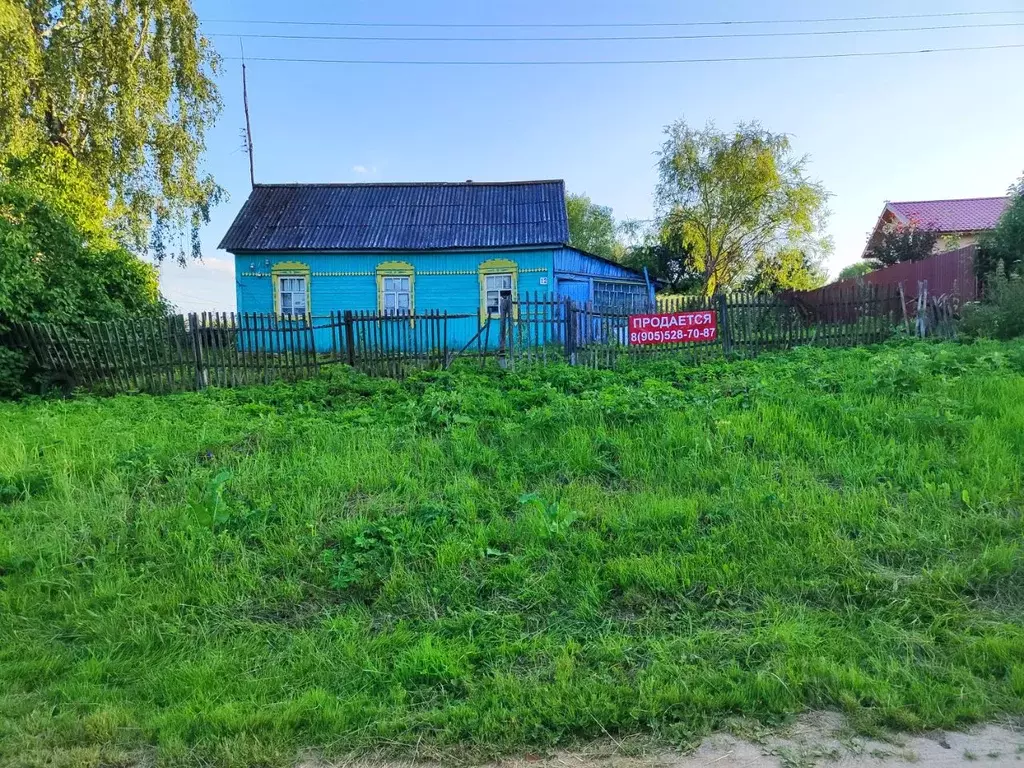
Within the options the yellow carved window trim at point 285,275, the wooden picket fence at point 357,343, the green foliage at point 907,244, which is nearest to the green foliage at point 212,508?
the wooden picket fence at point 357,343

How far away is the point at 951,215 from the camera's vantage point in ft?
91.3

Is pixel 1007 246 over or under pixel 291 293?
under

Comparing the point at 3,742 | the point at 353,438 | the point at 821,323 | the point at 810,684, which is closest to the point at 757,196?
the point at 821,323

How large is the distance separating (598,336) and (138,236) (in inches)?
642

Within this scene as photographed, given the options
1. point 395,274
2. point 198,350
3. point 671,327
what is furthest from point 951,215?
point 198,350

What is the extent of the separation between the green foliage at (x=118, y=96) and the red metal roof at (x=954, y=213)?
1097 inches

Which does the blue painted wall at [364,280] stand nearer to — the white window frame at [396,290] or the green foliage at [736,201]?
the white window frame at [396,290]

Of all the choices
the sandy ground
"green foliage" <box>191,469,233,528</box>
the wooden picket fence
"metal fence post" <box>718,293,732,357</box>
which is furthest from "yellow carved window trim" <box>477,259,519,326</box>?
the sandy ground

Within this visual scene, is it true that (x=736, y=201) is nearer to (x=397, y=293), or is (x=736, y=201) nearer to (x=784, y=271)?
(x=784, y=271)

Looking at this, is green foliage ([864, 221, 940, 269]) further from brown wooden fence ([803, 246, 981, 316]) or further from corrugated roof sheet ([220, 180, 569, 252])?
corrugated roof sheet ([220, 180, 569, 252])

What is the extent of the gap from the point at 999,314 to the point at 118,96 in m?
22.3

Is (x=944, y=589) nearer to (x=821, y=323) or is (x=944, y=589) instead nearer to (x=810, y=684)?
(x=810, y=684)

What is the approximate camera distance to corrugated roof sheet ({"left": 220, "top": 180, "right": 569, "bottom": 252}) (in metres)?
18.7

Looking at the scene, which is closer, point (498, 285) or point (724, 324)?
point (724, 324)
